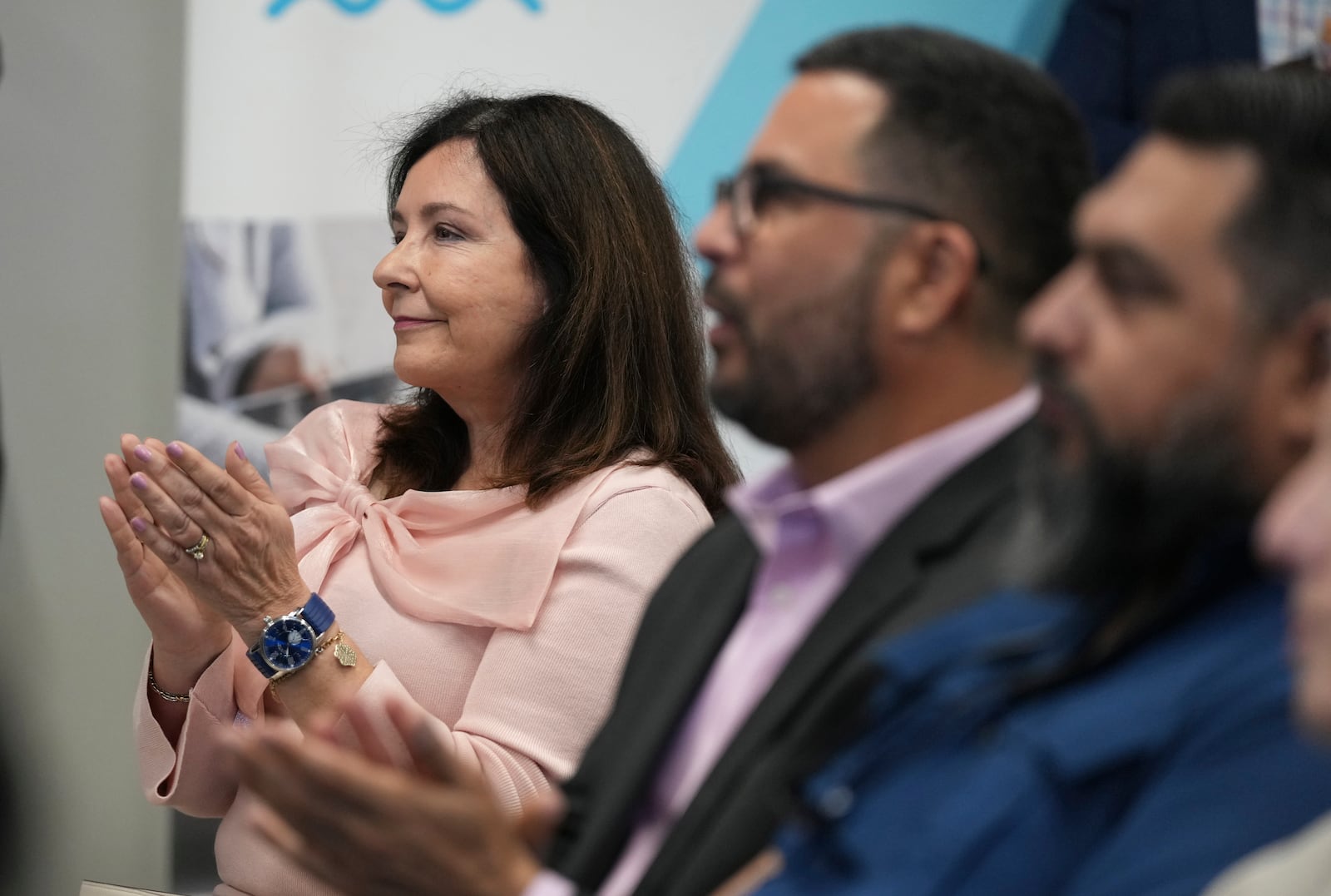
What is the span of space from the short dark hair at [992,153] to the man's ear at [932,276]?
0.07 ft

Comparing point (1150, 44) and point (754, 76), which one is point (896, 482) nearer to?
point (1150, 44)

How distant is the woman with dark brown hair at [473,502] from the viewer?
190cm

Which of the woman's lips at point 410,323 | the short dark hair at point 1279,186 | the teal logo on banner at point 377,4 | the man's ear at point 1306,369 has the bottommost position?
the woman's lips at point 410,323

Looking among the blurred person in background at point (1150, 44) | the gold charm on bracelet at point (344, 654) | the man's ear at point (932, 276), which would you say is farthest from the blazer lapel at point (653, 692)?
the blurred person in background at point (1150, 44)

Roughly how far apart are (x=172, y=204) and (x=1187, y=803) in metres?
3.09

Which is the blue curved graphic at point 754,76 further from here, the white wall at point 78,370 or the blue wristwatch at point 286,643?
the blue wristwatch at point 286,643

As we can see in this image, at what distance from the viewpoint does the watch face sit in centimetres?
189

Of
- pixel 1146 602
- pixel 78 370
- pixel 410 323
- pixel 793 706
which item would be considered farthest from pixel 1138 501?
pixel 78 370

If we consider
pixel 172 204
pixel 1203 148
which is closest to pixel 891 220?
pixel 1203 148

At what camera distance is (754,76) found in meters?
3.09

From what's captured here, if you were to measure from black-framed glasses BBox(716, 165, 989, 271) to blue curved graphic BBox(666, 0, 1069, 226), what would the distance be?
5.25ft

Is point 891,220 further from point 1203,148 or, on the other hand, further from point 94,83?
point 94,83

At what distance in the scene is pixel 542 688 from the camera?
190cm

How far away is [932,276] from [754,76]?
189cm
